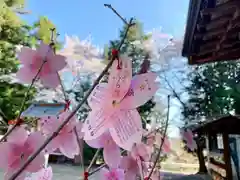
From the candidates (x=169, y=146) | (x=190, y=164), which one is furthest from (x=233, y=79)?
(x=169, y=146)

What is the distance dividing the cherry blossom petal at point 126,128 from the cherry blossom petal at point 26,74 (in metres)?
0.19

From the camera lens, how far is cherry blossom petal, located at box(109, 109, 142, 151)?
0.79 ft

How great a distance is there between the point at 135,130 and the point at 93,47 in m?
0.36

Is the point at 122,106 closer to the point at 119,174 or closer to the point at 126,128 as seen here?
the point at 126,128

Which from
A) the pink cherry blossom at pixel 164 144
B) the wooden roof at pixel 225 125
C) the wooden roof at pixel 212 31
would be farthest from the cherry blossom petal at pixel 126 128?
the wooden roof at pixel 225 125

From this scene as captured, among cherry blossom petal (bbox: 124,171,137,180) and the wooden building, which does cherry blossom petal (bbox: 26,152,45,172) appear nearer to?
cherry blossom petal (bbox: 124,171,137,180)

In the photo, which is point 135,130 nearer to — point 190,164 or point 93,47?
point 93,47

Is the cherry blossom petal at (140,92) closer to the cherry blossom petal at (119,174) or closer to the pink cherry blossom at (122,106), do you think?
the pink cherry blossom at (122,106)

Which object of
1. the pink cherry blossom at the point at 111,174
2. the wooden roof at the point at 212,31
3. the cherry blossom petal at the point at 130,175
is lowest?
the cherry blossom petal at the point at 130,175

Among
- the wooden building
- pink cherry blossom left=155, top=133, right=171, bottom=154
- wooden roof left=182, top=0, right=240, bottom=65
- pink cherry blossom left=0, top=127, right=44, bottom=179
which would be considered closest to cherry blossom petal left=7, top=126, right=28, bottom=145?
pink cherry blossom left=0, top=127, right=44, bottom=179

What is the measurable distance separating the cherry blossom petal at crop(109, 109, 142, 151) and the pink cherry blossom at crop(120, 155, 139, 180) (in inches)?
5.9

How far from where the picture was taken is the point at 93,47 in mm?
561

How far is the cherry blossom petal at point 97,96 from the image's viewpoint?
0.26m

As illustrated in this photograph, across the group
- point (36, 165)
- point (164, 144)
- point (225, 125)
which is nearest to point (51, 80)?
point (36, 165)
